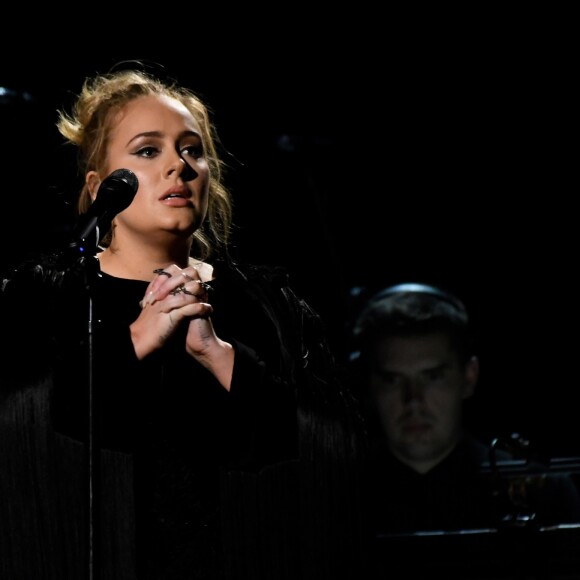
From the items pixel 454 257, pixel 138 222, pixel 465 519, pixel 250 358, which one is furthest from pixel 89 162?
pixel 454 257

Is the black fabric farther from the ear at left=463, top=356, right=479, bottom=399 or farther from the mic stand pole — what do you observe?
the ear at left=463, top=356, right=479, bottom=399

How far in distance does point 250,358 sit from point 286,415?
0.13 meters

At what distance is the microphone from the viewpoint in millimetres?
1628

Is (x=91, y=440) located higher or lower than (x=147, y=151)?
lower

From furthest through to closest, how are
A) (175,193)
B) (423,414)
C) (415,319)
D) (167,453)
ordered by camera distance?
(415,319) < (423,414) < (175,193) < (167,453)

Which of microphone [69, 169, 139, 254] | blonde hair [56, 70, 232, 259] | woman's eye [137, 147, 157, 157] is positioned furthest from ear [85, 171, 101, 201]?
microphone [69, 169, 139, 254]

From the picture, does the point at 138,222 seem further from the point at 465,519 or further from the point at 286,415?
the point at 465,519

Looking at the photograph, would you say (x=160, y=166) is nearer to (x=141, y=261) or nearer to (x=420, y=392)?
(x=141, y=261)

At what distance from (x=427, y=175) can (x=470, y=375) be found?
78 cm

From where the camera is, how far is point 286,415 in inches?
76.0

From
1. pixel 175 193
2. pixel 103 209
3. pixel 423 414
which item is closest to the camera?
pixel 103 209

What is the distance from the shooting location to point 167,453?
1.86m

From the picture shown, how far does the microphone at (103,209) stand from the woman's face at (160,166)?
23 centimetres

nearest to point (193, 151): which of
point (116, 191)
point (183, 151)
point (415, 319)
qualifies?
point (183, 151)
